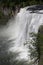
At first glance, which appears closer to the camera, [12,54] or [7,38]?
[12,54]

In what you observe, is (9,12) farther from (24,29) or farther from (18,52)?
(18,52)

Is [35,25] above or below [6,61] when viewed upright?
above

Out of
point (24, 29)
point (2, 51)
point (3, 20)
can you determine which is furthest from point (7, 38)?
point (3, 20)

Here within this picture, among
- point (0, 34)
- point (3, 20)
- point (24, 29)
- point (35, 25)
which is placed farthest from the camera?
point (3, 20)

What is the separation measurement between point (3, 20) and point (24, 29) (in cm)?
488

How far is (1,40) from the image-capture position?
38.8 feet

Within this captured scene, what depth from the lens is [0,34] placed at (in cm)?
1320

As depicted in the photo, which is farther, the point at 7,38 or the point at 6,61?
the point at 7,38

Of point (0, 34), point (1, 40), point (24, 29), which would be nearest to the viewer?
point (24, 29)

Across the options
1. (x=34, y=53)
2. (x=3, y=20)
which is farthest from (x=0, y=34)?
(x=34, y=53)

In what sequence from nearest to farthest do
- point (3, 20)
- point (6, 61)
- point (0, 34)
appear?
point (6, 61)
point (0, 34)
point (3, 20)

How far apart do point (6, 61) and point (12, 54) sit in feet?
2.45

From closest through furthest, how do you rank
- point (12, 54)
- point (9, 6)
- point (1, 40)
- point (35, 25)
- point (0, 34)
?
point (12, 54) → point (35, 25) → point (1, 40) → point (0, 34) → point (9, 6)

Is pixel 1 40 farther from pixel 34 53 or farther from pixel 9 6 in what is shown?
pixel 9 6
